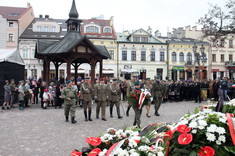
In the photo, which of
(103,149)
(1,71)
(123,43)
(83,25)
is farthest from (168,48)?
(103,149)

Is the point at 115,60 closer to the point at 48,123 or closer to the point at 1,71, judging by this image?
the point at 1,71

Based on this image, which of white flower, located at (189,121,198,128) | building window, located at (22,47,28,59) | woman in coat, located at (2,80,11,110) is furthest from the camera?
building window, located at (22,47,28,59)

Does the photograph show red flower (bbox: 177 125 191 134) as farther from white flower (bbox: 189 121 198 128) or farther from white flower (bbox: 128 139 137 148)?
white flower (bbox: 128 139 137 148)

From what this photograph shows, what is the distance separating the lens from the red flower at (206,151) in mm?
2098

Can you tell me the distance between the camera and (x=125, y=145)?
8.69ft

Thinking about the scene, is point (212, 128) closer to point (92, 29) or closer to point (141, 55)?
point (141, 55)

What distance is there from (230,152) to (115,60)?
1586 inches

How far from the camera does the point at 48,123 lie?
948 cm

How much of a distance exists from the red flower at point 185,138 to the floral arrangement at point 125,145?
289mm

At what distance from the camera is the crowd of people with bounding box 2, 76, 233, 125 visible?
405 inches

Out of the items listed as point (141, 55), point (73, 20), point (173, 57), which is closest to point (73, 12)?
point (73, 20)

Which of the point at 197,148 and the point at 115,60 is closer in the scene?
the point at 197,148

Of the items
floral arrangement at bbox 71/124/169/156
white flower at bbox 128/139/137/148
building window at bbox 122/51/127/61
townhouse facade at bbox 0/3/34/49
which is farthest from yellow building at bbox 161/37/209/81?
white flower at bbox 128/139/137/148

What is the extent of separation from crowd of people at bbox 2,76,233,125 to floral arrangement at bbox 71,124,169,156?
5687 millimetres
